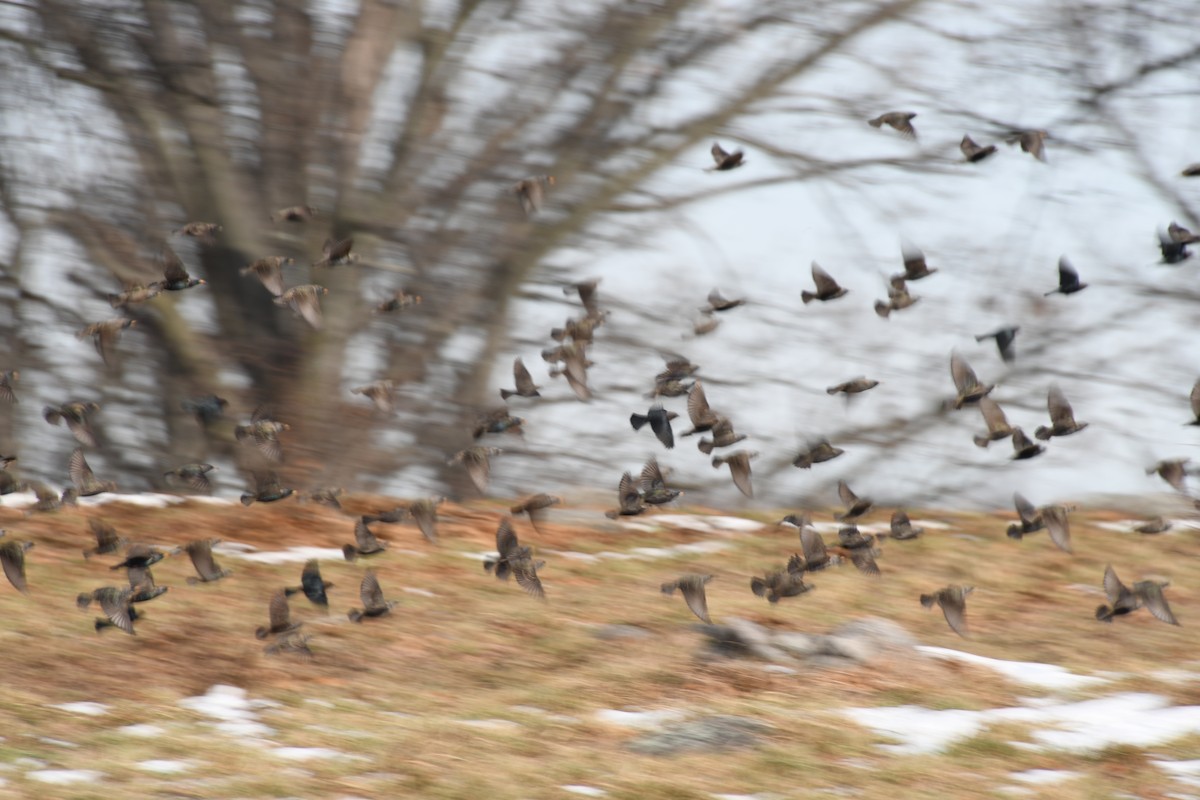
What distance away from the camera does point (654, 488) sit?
10078 millimetres

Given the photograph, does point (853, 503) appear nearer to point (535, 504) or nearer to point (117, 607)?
point (535, 504)

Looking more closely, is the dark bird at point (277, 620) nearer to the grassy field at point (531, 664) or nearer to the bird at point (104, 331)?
the grassy field at point (531, 664)

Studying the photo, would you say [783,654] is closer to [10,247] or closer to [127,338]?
[127,338]

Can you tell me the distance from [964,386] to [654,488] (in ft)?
7.34

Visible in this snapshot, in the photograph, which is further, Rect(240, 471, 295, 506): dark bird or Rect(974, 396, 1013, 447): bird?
Rect(240, 471, 295, 506): dark bird

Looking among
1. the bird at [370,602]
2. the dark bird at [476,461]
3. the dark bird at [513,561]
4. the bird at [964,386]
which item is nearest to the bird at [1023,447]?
the bird at [964,386]

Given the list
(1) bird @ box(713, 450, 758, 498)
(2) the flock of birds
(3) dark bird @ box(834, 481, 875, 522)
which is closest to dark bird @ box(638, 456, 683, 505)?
(2) the flock of birds

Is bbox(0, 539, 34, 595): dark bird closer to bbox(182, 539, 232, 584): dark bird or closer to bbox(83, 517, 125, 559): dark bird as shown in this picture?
bbox(83, 517, 125, 559): dark bird

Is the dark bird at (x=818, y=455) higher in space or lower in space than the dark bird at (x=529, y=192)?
lower

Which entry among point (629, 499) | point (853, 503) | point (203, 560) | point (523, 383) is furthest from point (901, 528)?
point (203, 560)

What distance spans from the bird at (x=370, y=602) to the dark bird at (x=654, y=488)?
1.91 m

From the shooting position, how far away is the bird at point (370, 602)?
9.03m

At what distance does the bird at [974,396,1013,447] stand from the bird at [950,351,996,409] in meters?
0.08

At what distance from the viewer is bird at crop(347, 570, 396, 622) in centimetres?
903
